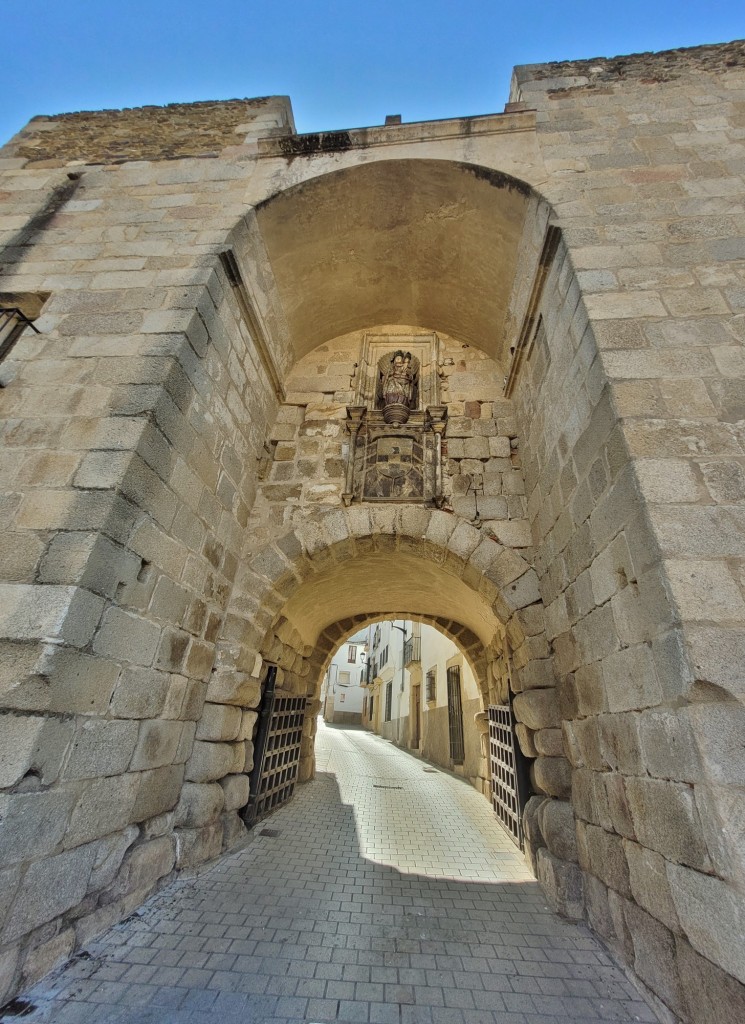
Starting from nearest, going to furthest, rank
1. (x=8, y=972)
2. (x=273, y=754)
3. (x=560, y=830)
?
(x=8, y=972) → (x=560, y=830) → (x=273, y=754)

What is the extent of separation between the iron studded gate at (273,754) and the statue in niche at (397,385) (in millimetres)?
2897

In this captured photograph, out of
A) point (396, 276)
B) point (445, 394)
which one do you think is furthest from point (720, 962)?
point (396, 276)

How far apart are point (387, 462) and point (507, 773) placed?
136 inches

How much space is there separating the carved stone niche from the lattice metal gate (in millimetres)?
2342

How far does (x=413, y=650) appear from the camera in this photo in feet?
42.8

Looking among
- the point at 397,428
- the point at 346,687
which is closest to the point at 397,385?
the point at 397,428

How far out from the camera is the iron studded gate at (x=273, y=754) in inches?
149

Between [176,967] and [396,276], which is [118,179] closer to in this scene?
[396,276]

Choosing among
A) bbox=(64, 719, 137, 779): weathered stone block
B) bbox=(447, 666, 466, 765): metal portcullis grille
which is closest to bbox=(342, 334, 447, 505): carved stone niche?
bbox=(64, 719, 137, 779): weathered stone block

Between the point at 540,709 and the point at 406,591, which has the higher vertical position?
the point at 406,591

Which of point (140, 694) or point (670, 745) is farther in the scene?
point (140, 694)

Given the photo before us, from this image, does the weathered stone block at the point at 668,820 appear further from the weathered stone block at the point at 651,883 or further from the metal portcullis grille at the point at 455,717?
the metal portcullis grille at the point at 455,717

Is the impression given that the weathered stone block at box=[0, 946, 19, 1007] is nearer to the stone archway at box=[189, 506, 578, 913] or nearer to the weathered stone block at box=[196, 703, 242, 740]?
the stone archway at box=[189, 506, 578, 913]

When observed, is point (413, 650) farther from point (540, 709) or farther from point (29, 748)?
point (29, 748)
